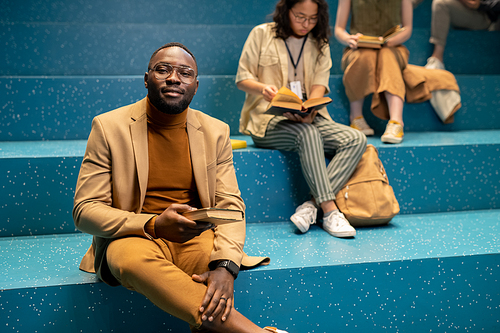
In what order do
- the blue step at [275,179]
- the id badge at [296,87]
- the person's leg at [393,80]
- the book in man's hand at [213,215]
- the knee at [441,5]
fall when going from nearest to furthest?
the book in man's hand at [213,215] < the blue step at [275,179] < the id badge at [296,87] < the person's leg at [393,80] < the knee at [441,5]

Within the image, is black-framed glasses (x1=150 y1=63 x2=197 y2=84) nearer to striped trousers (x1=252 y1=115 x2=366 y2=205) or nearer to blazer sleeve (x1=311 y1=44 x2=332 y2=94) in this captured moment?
striped trousers (x1=252 y1=115 x2=366 y2=205)

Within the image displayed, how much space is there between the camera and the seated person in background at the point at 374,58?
2.58 meters

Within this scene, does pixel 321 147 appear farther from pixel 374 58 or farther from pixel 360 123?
pixel 374 58

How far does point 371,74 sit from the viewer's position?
260 cm

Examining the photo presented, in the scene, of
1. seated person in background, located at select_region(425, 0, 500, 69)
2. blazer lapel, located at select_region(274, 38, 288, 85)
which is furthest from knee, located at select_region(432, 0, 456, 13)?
blazer lapel, located at select_region(274, 38, 288, 85)

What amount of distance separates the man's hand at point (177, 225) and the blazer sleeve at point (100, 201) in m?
0.06

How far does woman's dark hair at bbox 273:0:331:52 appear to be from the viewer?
7.19ft

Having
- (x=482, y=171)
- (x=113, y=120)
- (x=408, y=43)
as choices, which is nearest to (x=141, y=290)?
(x=113, y=120)

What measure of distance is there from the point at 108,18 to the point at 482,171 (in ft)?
7.87

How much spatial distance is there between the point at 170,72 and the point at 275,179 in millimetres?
847

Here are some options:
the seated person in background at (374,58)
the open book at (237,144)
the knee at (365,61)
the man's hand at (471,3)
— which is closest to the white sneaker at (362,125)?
the seated person in background at (374,58)

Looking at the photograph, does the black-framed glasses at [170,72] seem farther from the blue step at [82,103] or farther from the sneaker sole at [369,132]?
the sneaker sole at [369,132]

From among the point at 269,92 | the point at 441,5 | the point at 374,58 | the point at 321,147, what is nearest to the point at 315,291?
the point at 321,147

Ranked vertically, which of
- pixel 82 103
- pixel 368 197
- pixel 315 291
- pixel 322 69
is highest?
pixel 322 69
